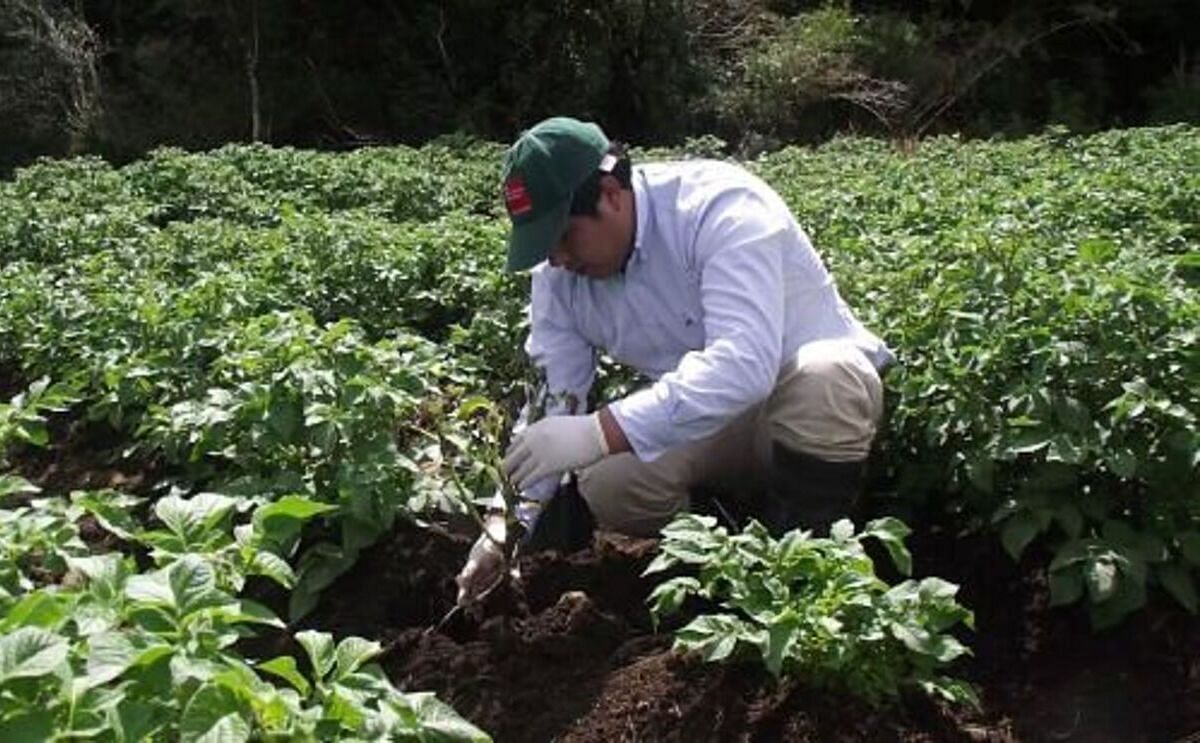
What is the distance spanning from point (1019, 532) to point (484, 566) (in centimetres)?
101

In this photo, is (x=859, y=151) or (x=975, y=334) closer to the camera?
(x=975, y=334)

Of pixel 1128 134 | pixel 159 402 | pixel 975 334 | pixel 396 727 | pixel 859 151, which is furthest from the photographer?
pixel 859 151

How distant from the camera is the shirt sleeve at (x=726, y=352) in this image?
2834mm

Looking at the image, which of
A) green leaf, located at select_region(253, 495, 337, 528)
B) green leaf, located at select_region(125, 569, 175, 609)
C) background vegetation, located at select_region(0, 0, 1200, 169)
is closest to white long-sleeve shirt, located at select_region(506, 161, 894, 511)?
green leaf, located at select_region(253, 495, 337, 528)

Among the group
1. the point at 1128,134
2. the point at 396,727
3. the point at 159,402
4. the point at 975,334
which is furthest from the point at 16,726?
the point at 1128,134

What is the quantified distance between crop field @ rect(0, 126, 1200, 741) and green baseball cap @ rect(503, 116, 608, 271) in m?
0.36

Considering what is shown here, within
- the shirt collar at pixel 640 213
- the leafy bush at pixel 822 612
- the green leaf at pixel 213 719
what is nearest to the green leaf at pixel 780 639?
the leafy bush at pixel 822 612

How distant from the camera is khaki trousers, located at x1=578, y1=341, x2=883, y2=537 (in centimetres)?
309

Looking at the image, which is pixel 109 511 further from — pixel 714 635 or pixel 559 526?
pixel 559 526

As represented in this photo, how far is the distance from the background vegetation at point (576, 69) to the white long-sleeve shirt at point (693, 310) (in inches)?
517

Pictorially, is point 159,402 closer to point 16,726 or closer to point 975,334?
point 975,334

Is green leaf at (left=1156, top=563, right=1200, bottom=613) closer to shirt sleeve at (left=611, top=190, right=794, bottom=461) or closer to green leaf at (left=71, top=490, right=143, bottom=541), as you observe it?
shirt sleeve at (left=611, top=190, right=794, bottom=461)

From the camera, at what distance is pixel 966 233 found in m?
4.05

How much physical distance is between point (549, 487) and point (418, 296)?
222cm
